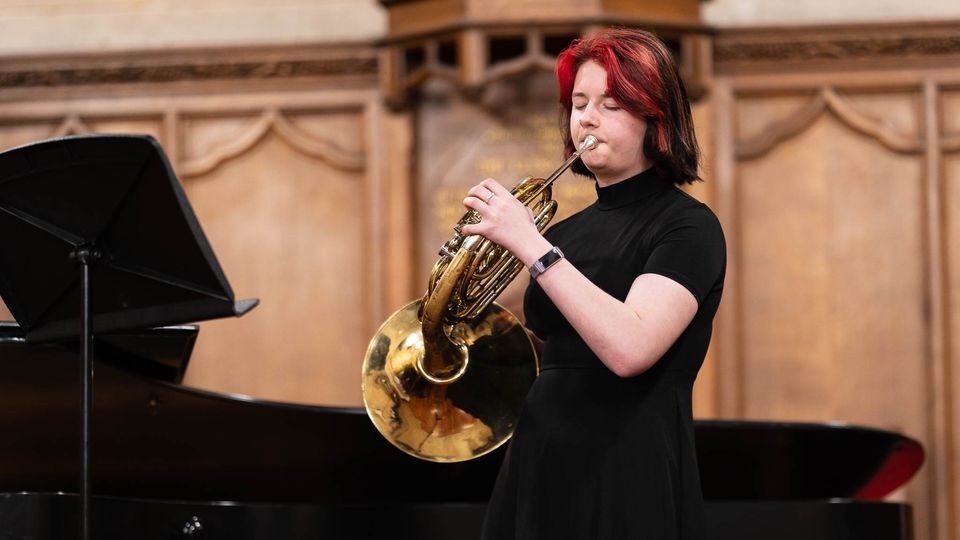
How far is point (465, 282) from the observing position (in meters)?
2.26

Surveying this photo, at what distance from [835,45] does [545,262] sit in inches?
164

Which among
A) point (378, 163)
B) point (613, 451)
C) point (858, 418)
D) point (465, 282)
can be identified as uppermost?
point (378, 163)

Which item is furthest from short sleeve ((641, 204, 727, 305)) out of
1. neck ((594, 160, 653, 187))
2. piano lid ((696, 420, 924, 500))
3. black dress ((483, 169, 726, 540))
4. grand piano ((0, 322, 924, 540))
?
piano lid ((696, 420, 924, 500))

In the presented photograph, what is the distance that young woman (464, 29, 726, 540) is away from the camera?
77.5 inches

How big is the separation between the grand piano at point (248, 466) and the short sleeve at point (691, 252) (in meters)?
1.22

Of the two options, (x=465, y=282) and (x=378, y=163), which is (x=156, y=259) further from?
(x=378, y=163)

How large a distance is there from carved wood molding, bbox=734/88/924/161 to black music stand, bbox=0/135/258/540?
3760 millimetres

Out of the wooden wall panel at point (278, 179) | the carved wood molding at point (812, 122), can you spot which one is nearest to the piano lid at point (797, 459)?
the carved wood molding at point (812, 122)

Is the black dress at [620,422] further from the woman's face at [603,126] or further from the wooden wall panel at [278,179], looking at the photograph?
the wooden wall panel at [278,179]

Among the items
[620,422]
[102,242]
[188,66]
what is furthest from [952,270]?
[102,242]

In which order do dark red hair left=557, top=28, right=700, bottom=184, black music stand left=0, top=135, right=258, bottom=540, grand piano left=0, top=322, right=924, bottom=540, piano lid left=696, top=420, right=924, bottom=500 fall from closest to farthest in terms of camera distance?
dark red hair left=557, top=28, right=700, bottom=184
black music stand left=0, top=135, right=258, bottom=540
grand piano left=0, top=322, right=924, bottom=540
piano lid left=696, top=420, right=924, bottom=500

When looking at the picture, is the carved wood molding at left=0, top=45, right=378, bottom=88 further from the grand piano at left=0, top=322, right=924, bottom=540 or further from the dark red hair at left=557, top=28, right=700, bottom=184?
the dark red hair at left=557, top=28, right=700, bottom=184

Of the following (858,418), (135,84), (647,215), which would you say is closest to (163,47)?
(135,84)

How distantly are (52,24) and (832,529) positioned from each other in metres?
4.36
